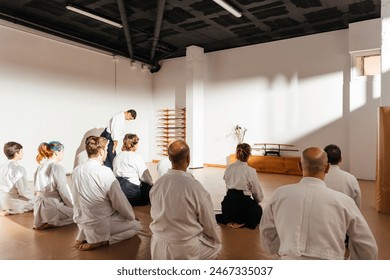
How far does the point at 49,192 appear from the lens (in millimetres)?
3170

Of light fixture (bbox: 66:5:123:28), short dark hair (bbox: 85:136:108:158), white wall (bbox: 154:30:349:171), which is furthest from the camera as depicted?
white wall (bbox: 154:30:349:171)

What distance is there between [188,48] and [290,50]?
289cm

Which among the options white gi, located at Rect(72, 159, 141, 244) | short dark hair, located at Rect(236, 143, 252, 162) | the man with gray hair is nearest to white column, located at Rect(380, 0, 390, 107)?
short dark hair, located at Rect(236, 143, 252, 162)

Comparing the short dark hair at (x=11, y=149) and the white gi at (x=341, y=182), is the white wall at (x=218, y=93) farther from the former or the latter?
the white gi at (x=341, y=182)

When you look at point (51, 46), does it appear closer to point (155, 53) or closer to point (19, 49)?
point (19, 49)

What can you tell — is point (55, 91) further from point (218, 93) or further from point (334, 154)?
point (334, 154)

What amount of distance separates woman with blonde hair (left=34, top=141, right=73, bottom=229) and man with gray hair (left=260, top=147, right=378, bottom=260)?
8.35 feet

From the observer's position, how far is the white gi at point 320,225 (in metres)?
1.32

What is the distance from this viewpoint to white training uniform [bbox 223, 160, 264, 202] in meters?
3.04

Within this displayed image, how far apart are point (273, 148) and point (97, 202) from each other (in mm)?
5875

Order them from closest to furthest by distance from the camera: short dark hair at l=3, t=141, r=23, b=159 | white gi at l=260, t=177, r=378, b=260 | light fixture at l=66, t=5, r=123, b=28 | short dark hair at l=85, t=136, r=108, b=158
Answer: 1. white gi at l=260, t=177, r=378, b=260
2. short dark hair at l=85, t=136, r=108, b=158
3. short dark hair at l=3, t=141, r=23, b=159
4. light fixture at l=66, t=5, r=123, b=28

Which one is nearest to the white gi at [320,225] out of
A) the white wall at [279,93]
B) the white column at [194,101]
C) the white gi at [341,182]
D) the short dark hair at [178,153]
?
the short dark hair at [178,153]

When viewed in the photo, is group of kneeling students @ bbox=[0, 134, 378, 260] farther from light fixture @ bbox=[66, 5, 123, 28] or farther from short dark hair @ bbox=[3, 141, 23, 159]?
light fixture @ bbox=[66, 5, 123, 28]

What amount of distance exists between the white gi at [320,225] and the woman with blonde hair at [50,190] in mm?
2553
